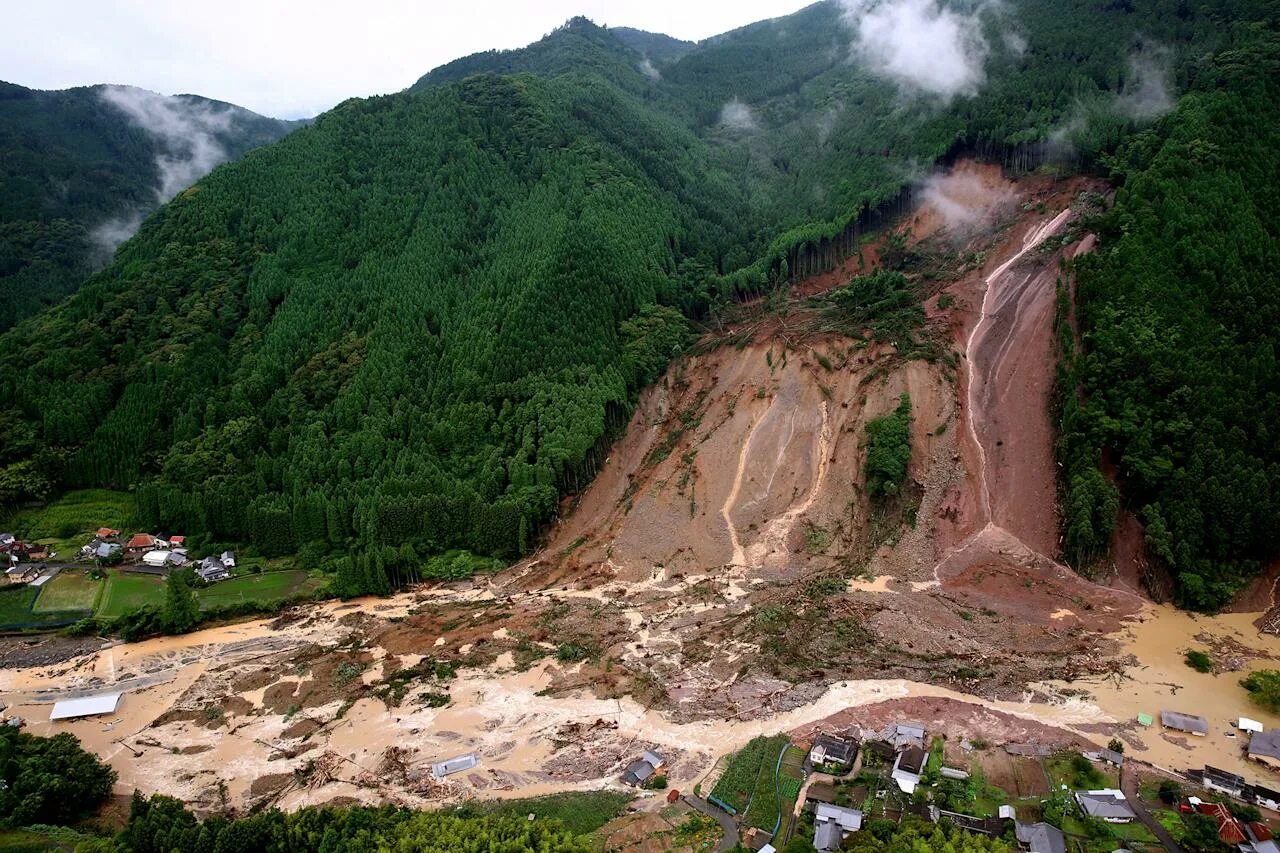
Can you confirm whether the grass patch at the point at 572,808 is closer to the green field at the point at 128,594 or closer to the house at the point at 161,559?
the green field at the point at 128,594

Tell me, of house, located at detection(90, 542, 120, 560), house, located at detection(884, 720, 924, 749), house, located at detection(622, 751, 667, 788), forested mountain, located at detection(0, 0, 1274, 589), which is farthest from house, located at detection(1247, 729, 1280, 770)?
house, located at detection(90, 542, 120, 560)

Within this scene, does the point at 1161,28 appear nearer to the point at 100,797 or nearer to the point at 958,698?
the point at 958,698

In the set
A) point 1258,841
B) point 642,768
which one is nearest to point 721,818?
point 642,768

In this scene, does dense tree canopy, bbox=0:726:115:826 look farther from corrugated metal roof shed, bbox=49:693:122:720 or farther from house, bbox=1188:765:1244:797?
house, bbox=1188:765:1244:797

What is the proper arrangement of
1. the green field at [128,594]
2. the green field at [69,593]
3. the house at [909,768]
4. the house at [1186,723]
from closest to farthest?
the house at [909,768] < the house at [1186,723] < the green field at [128,594] < the green field at [69,593]

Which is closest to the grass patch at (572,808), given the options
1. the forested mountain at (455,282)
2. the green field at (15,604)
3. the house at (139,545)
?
the forested mountain at (455,282)

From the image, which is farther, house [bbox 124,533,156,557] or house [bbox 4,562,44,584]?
house [bbox 124,533,156,557]
